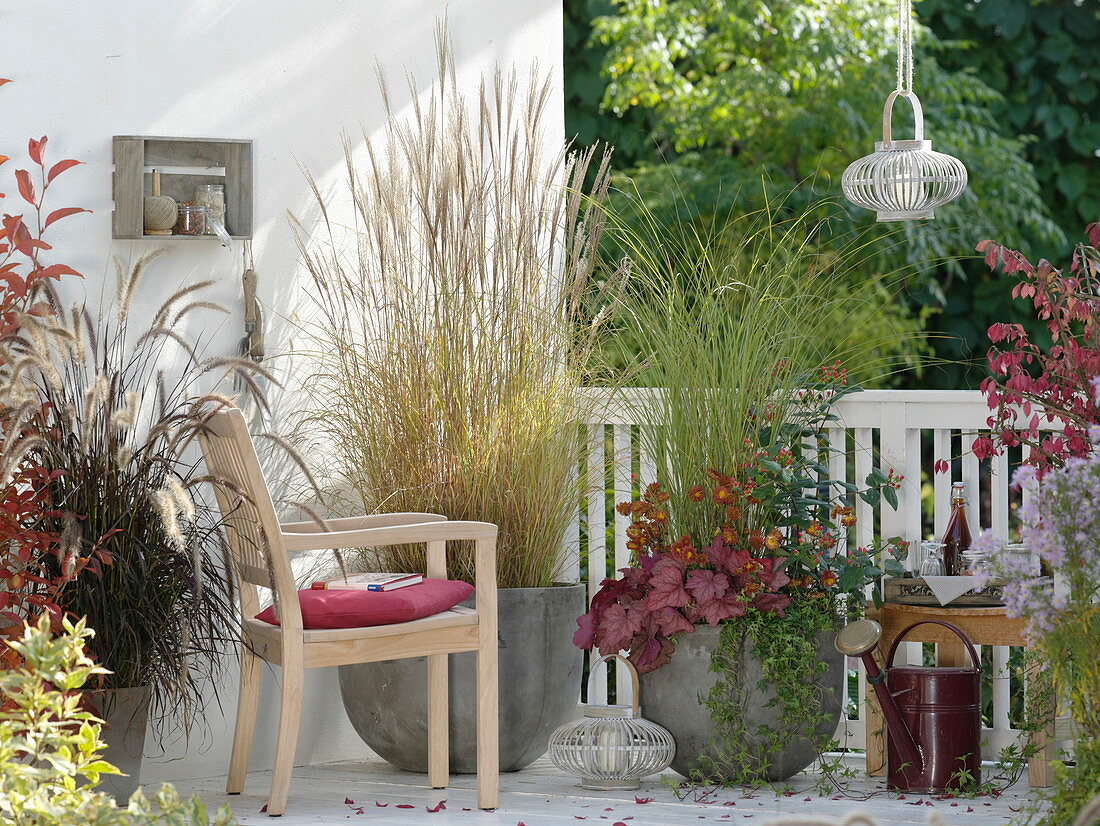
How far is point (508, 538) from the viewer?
3.78 metres

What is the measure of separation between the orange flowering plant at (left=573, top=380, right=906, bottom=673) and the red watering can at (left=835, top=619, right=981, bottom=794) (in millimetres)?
190

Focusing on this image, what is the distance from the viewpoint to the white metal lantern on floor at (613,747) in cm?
356

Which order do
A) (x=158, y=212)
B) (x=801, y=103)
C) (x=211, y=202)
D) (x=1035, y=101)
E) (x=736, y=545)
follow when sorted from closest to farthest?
1. (x=736, y=545)
2. (x=158, y=212)
3. (x=211, y=202)
4. (x=801, y=103)
5. (x=1035, y=101)

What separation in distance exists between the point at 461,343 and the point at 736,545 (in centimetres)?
88

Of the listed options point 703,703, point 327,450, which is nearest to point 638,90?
point 327,450

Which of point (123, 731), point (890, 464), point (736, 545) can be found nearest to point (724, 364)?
point (736, 545)

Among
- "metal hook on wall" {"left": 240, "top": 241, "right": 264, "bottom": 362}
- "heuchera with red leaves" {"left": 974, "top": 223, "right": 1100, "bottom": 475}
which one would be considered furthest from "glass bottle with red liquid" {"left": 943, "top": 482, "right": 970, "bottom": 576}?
"metal hook on wall" {"left": 240, "top": 241, "right": 264, "bottom": 362}

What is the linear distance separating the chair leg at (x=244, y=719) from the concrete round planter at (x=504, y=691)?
37 centimetres

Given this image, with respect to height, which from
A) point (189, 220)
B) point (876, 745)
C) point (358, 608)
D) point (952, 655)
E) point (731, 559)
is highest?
point (189, 220)

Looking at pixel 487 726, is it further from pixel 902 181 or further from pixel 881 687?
pixel 902 181

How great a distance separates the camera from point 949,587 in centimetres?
356

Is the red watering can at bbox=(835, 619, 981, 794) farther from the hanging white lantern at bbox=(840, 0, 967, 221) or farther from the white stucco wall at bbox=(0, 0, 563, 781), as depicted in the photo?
the white stucco wall at bbox=(0, 0, 563, 781)

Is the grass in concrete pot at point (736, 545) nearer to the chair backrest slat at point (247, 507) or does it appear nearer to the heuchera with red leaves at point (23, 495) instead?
the chair backrest slat at point (247, 507)

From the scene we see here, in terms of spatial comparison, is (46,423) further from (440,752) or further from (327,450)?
(440,752)
